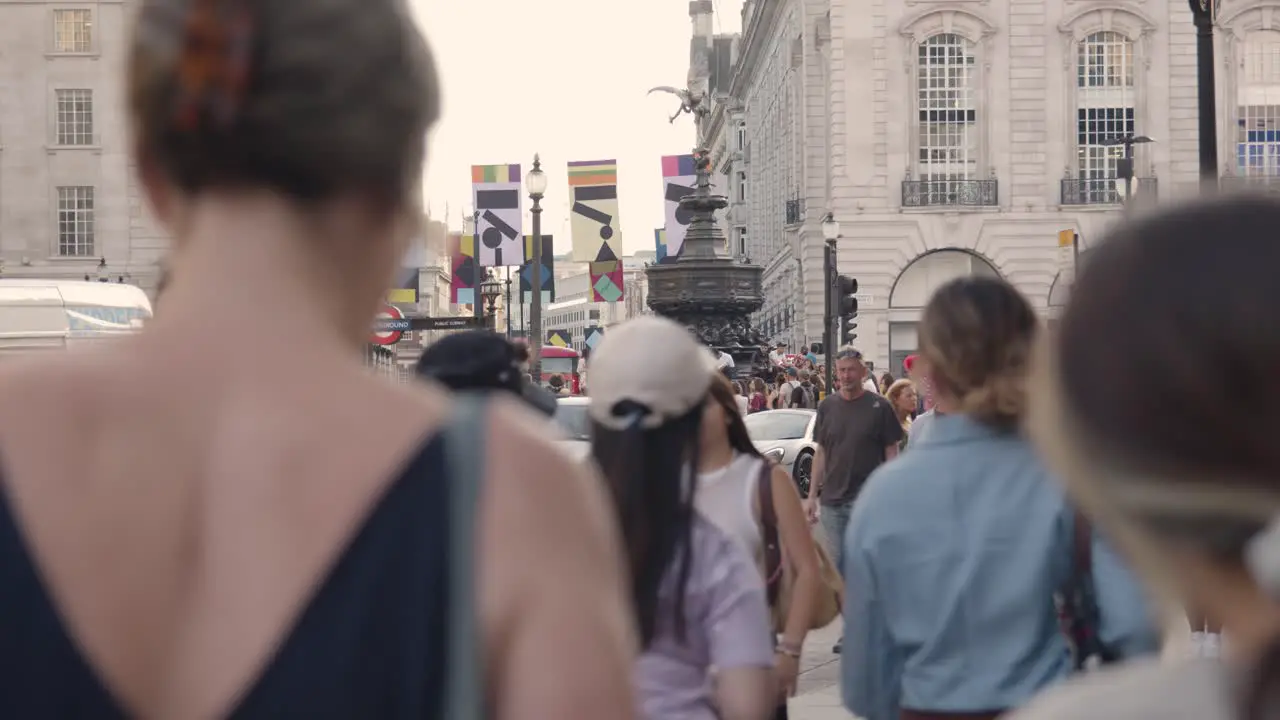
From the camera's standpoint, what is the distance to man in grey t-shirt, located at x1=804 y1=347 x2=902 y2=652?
12.3m

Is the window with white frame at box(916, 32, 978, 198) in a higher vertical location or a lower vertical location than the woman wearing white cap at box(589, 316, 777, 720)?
higher

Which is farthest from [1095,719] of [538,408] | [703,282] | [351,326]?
[703,282]

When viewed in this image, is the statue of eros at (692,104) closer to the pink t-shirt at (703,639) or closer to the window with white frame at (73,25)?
→ the pink t-shirt at (703,639)

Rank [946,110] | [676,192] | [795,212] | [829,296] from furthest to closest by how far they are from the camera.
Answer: [795,212]
[676,192]
[946,110]
[829,296]

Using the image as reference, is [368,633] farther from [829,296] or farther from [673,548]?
[829,296]

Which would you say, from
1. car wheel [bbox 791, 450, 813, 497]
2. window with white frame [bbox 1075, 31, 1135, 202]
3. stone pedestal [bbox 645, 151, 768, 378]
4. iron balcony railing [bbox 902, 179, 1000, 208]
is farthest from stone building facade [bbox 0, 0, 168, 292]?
car wheel [bbox 791, 450, 813, 497]

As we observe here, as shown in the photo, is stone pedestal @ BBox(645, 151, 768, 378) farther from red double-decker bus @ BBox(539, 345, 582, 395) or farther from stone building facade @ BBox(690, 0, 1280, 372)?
red double-decker bus @ BBox(539, 345, 582, 395)

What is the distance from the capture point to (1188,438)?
132 cm

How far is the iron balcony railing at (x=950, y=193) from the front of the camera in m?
53.3

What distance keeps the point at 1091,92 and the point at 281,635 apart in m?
53.9

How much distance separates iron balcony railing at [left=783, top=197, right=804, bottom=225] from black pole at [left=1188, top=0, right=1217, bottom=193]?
47838 millimetres

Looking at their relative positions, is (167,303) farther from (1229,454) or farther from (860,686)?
(860,686)

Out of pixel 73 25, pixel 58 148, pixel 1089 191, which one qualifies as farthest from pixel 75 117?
pixel 1089 191

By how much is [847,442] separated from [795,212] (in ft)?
165
